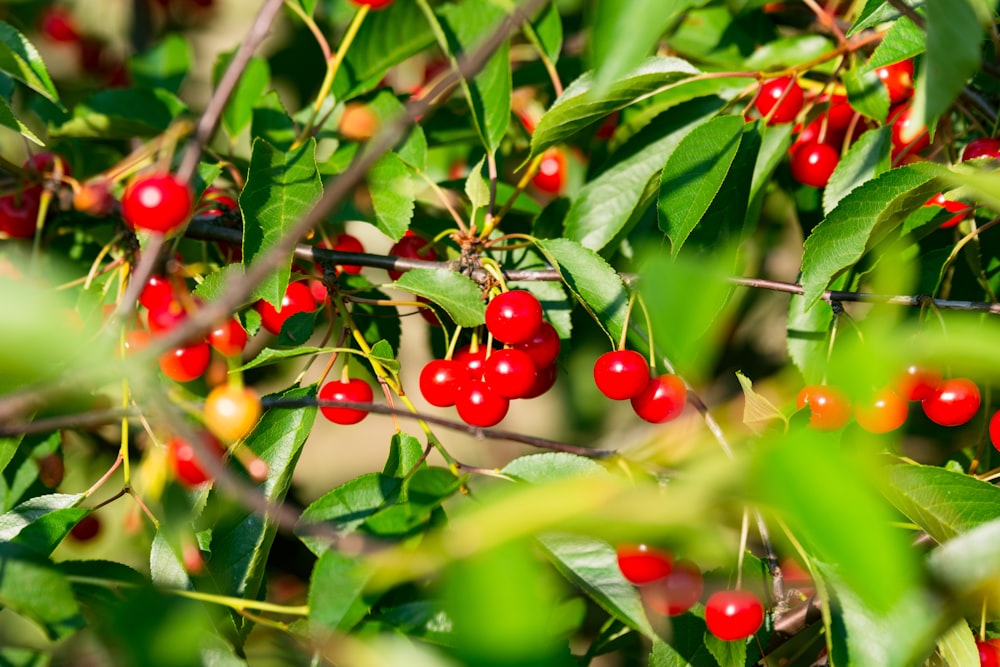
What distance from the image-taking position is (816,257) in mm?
988

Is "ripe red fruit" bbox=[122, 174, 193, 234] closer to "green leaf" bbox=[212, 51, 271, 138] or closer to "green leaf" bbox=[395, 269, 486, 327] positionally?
"green leaf" bbox=[395, 269, 486, 327]

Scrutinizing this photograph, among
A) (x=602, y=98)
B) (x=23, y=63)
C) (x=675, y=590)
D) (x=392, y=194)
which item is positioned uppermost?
(x=23, y=63)

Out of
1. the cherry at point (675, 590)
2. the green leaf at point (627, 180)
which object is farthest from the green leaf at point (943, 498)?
the green leaf at point (627, 180)

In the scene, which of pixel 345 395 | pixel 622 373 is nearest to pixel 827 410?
pixel 622 373

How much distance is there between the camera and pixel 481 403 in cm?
105

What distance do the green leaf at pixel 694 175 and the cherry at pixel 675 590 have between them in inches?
14.9

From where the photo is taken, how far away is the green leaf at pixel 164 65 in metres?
1.63

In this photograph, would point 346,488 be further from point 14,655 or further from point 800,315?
point 800,315

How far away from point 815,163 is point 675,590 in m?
0.67

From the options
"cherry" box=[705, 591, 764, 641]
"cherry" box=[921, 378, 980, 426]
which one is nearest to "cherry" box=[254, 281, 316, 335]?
"cherry" box=[705, 591, 764, 641]

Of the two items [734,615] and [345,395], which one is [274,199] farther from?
[734,615]

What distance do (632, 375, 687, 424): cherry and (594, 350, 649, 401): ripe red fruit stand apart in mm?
24

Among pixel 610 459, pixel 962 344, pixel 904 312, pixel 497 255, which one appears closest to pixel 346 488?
pixel 610 459

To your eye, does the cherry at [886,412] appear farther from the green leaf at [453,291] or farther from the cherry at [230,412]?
the cherry at [230,412]
